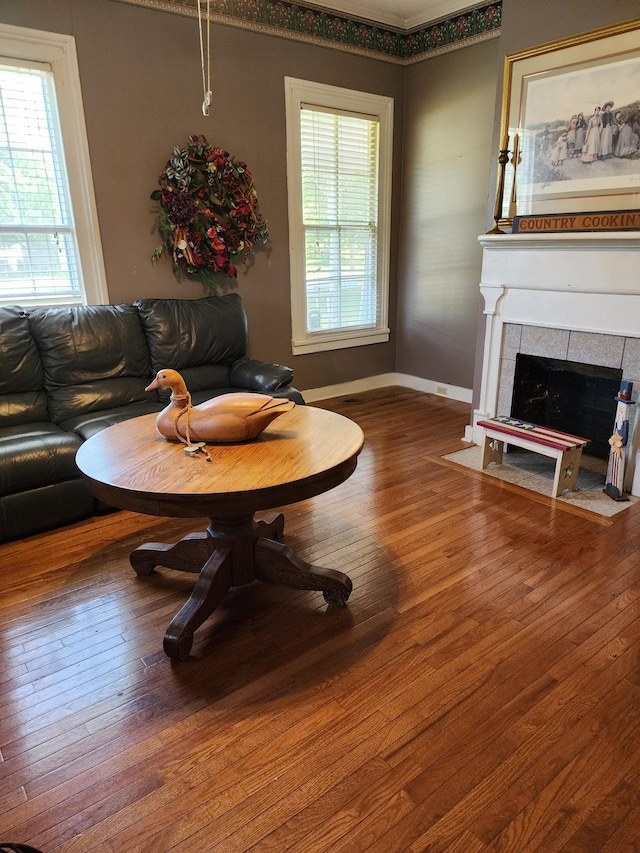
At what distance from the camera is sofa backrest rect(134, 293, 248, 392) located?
3469 mm

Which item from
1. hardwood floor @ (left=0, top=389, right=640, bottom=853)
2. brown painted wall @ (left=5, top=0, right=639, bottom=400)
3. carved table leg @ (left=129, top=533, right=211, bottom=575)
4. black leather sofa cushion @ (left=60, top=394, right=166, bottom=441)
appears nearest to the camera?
hardwood floor @ (left=0, top=389, right=640, bottom=853)

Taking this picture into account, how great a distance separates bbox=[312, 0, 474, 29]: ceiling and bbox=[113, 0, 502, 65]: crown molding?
0.12ft

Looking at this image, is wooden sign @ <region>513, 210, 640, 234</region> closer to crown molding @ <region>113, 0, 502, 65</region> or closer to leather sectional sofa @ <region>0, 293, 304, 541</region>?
leather sectional sofa @ <region>0, 293, 304, 541</region>

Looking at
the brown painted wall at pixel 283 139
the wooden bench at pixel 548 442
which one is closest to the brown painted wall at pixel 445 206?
the brown painted wall at pixel 283 139

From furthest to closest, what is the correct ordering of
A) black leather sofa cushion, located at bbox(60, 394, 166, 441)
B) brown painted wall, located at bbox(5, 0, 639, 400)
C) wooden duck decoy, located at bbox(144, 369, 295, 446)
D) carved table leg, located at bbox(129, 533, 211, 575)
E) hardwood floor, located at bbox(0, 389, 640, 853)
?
brown painted wall, located at bbox(5, 0, 639, 400) → black leather sofa cushion, located at bbox(60, 394, 166, 441) → carved table leg, located at bbox(129, 533, 211, 575) → wooden duck decoy, located at bbox(144, 369, 295, 446) → hardwood floor, located at bbox(0, 389, 640, 853)

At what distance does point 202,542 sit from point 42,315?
1.82 metres

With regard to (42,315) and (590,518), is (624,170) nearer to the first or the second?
(590,518)

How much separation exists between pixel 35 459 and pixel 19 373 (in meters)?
0.71

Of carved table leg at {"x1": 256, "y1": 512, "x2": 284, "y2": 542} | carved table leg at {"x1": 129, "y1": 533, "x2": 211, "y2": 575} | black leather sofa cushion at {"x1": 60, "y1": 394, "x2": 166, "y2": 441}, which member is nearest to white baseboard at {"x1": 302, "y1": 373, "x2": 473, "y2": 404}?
black leather sofa cushion at {"x1": 60, "y1": 394, "x2": 166, "y2": 441}

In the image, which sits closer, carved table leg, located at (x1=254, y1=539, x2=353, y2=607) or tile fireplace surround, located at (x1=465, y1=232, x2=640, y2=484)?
carved table leg, located at (x1=254, y1=539, x2=353, y2=607)

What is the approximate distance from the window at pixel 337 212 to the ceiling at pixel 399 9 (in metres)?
0.54

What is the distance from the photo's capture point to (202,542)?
2.18 metres

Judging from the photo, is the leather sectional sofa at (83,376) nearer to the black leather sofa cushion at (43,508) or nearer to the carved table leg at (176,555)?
the black leather sofa cushion at (43,508)

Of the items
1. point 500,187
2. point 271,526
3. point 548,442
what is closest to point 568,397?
point 548,442
